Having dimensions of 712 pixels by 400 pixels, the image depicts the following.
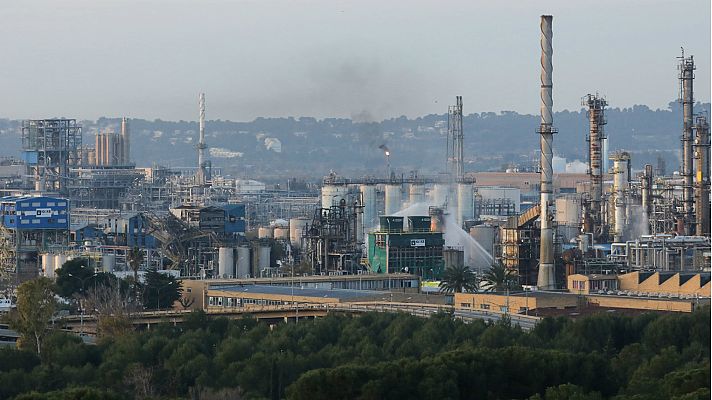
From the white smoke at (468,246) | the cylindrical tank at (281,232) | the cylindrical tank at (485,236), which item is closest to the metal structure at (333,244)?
the white smoke at (468,246)

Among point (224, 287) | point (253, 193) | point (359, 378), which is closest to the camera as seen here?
point (359, 378)

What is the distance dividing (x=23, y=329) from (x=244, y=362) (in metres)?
7.95

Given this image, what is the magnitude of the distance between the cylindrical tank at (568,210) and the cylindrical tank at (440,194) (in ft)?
19.1

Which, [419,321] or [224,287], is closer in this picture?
[419,321]

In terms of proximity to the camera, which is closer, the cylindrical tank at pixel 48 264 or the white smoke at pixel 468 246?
the cylindrical tank at pixel 48 264

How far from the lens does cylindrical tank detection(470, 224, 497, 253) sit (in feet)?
245

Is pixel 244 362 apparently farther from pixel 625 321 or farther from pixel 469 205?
pixel 469 205

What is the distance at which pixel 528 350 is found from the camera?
3450cm


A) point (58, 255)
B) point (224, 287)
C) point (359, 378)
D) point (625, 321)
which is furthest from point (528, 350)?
point (58, 255)

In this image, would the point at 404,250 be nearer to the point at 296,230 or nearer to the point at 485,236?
the point at 485,236

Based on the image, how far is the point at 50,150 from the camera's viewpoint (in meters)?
91.0

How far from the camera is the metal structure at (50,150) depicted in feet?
293

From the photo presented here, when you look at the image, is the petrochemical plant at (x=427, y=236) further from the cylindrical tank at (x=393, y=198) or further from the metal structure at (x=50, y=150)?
the cylindrical tank at (x=393, y=198)

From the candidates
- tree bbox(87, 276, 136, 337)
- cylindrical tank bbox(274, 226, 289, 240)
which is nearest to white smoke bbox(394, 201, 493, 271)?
cylindrical tank bbox(274, 226, 289, 240)
